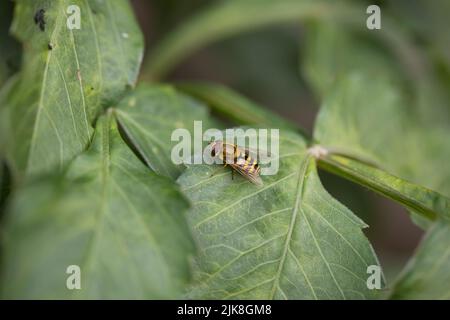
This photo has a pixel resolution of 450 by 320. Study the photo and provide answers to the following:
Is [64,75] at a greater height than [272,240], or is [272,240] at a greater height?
[64,75]

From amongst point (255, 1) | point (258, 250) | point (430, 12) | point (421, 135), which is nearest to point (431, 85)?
point (430, 12)

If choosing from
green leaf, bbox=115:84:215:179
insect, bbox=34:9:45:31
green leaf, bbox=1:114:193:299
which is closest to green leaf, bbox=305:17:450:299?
green leaf, bbox=115:84:215:179

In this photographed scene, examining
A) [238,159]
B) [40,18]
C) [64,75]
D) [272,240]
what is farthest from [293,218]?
Answer: [40,18]

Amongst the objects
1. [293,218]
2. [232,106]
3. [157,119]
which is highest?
[232,106]

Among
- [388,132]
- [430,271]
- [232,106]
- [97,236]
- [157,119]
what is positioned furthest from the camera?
[388,132]

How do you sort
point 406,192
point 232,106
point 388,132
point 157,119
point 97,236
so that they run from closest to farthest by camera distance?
point 97,236 < point 406,192 < point 157,119 < point 232,106 < point 388,132

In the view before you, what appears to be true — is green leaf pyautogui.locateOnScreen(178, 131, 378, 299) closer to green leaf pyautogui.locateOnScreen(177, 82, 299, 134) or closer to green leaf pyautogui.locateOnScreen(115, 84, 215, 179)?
green leaf pyautogui.locateOnScreen(115, 84, 215, 179)

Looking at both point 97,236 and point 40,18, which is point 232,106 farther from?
point 97,236

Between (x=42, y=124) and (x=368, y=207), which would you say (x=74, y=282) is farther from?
(x=368, y=207)
